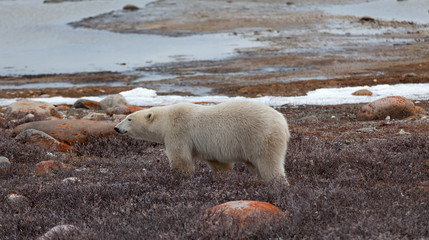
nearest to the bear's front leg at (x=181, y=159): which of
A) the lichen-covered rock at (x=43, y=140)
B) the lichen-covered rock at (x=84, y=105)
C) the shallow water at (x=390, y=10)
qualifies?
the lichen-covered rock at (x=43, y=140)

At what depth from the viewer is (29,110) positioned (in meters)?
15.2

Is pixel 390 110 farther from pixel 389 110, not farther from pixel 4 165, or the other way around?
pixel 4 165

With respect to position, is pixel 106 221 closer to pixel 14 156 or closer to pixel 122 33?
pixel 14 156

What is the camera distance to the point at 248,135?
6.40 metres

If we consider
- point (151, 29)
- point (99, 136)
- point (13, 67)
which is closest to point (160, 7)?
point (151, 29)

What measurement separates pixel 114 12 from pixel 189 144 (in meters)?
63.9

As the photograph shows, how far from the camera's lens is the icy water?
3741cm

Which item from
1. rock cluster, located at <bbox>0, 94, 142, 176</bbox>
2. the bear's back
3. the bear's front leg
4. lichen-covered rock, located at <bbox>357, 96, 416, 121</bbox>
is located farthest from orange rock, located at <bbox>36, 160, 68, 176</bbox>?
lichen-covered rock, located at <bbox>357, 96, 416, 121</bbox>

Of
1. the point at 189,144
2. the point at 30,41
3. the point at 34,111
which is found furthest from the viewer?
the point at 30,41

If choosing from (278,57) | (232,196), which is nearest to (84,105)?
(232,196)

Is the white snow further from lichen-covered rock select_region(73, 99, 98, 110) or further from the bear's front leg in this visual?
the bear's front leg

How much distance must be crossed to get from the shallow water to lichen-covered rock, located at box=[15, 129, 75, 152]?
1756 inches

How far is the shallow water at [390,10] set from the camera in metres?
50.5

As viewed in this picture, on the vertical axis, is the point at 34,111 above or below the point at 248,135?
below
